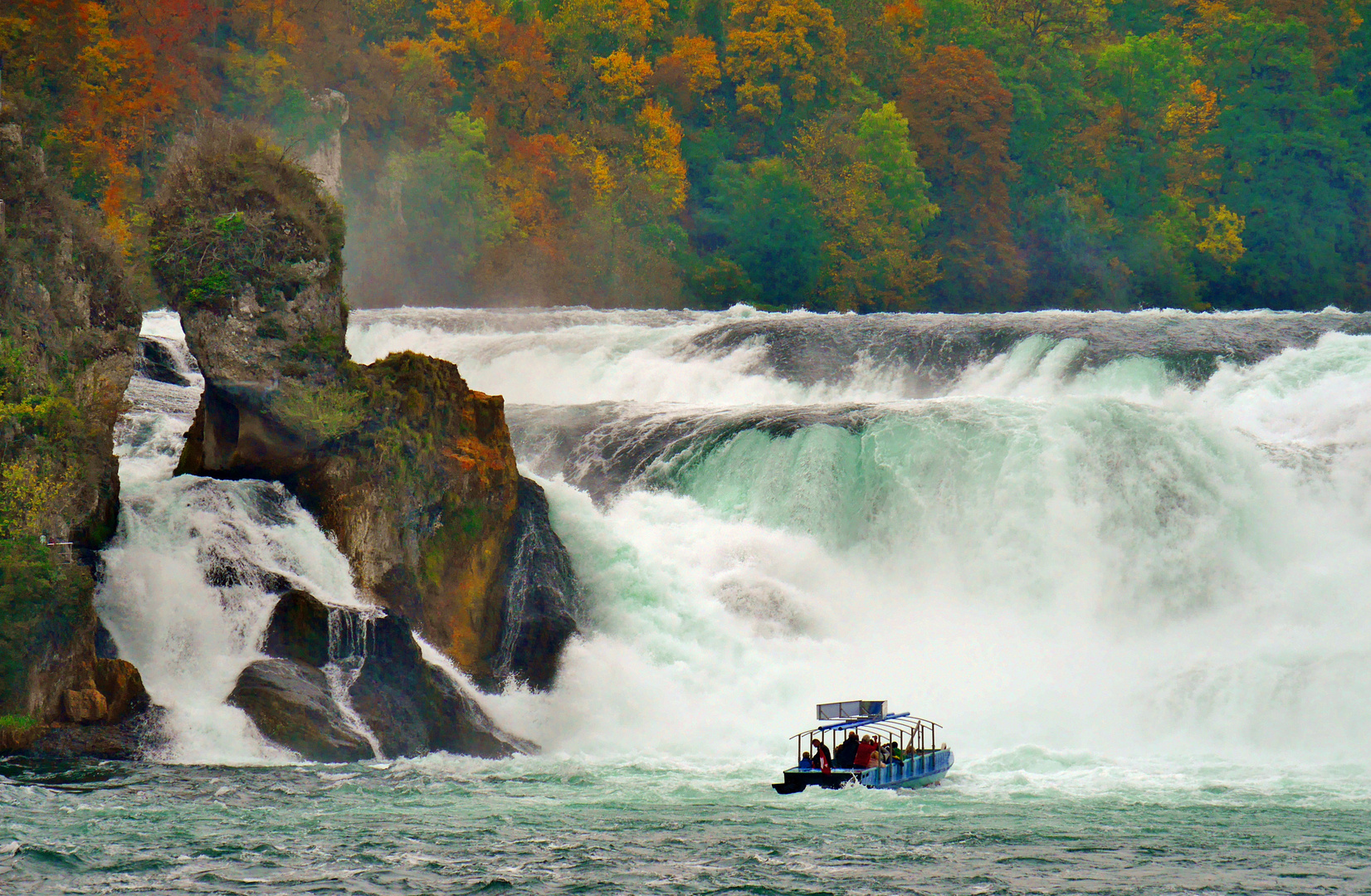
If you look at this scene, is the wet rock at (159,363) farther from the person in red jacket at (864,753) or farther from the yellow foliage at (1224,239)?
the yellow foliage at (1224,239)

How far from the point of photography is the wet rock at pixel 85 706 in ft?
67.8

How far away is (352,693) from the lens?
2242 centimetres

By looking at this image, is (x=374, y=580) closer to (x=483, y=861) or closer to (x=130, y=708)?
(x=130, y=708)

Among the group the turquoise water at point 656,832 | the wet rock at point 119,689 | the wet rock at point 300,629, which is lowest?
the turquoise water at point 656,832

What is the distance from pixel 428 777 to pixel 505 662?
466cm

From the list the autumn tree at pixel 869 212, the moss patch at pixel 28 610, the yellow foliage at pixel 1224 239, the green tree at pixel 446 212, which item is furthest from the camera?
the yellow foliage at pixel 1224 239

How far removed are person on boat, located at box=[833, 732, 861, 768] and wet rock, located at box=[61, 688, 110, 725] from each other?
9.29 metres

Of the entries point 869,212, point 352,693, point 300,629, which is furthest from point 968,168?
point 352,693

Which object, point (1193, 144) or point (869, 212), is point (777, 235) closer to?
point (869, 212)

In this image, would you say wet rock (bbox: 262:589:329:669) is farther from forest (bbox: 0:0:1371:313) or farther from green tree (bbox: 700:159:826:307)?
green tree (bbox: 700:159:826:307)

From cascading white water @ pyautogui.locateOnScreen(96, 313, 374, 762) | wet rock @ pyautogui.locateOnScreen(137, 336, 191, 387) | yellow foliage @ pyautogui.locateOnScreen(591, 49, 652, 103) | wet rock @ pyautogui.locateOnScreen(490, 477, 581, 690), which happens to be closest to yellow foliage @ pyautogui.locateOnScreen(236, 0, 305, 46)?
yellow foliage @ pyautogui.locateOnScreen(591, 49, 652, 103)

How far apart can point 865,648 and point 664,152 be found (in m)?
43.6

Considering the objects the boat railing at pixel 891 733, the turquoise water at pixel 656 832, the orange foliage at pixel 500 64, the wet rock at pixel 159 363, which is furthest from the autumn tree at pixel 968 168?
the turquoise water at pixel 656 832

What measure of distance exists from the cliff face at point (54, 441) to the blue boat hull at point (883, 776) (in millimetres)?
8453
